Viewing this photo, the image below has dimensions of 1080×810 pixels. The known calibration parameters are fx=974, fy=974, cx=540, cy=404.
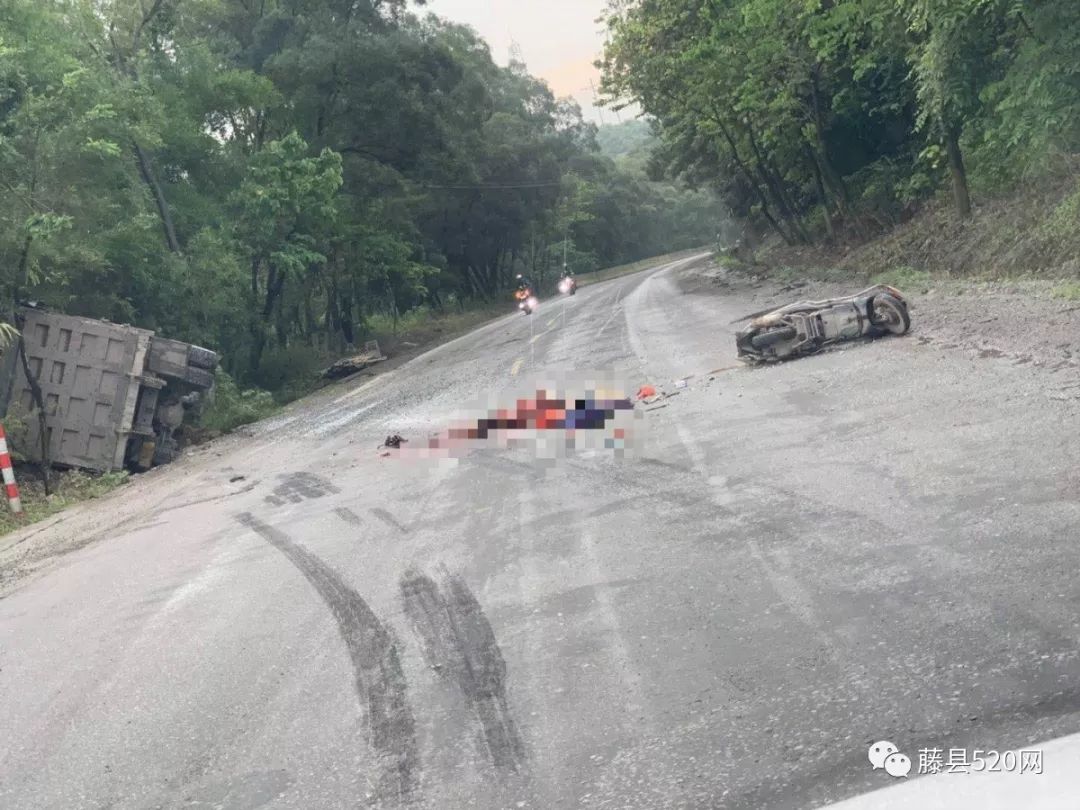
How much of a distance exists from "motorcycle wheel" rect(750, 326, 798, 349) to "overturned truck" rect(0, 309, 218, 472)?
9.21 metres

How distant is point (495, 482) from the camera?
29.6ft

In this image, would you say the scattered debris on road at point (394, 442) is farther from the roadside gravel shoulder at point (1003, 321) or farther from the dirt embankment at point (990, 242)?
the dirt embankment at point (990, 242)

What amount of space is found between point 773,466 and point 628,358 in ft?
27.4

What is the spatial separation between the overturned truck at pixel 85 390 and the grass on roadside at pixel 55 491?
0.88 feet

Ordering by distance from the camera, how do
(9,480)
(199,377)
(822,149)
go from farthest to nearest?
(822,149)
(199,377)
(9,480)

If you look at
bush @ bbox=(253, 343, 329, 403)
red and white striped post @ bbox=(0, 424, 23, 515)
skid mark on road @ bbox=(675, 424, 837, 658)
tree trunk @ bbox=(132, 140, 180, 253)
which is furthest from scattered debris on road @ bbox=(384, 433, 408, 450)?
bush @ bbox=(253, 343, 329, 403)

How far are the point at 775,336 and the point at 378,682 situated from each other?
9.11 metres

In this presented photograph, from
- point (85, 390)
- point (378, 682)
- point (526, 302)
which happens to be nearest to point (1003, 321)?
point (378, 682)

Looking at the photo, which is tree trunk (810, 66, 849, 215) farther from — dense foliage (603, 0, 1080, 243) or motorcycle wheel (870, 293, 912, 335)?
motorcycle wheel (870, 293, 912, 335)

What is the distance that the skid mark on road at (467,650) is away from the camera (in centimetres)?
423

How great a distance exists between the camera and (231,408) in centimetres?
1864

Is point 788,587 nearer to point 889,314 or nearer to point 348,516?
point 348,516

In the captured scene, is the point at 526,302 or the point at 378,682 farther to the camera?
the point at 526,302

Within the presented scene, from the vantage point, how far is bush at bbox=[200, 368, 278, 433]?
17766 millimetres
